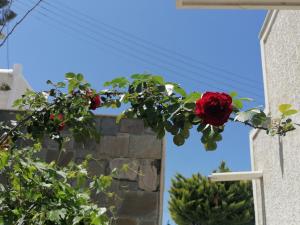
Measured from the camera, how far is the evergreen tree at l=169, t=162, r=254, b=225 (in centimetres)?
1376

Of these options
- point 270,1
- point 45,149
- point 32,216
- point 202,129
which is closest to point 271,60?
point 270,1

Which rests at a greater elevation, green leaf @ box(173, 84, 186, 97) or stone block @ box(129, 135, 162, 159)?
stone block @ box(129, 135, 162, 159)

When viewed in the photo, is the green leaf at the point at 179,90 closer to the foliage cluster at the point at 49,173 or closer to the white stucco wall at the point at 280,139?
the foliage cluster at the point at 49,173

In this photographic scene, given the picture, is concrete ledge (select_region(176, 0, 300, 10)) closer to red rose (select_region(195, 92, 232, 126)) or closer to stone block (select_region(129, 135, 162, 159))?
stone block (select_region(129, 135, 162, 159))

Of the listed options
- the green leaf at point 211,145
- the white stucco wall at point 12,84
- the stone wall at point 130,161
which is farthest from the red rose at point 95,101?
the white stucco wall at point 12,84

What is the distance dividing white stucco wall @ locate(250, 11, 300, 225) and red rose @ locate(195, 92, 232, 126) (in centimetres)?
199

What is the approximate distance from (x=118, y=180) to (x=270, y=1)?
170 centimetres

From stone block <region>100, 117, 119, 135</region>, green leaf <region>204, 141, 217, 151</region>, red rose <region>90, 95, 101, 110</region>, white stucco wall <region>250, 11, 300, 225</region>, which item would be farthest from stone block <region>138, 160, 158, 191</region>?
green leaf <region>204, 141, 217, 151</region>

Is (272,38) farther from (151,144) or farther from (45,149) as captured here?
(45,149)

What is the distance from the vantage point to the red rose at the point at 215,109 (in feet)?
3.89

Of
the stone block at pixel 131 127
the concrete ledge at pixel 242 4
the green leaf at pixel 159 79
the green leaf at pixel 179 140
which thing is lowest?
the green leaf at pixel 179 140

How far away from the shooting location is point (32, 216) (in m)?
Result: 1.30

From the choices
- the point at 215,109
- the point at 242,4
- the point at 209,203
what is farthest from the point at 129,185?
the point at 209,203

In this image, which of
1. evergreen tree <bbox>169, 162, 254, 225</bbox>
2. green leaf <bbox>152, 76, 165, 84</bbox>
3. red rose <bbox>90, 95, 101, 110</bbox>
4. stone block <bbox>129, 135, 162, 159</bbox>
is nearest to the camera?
green leaf <bbox>152, 76, 165, 84</bbox>
